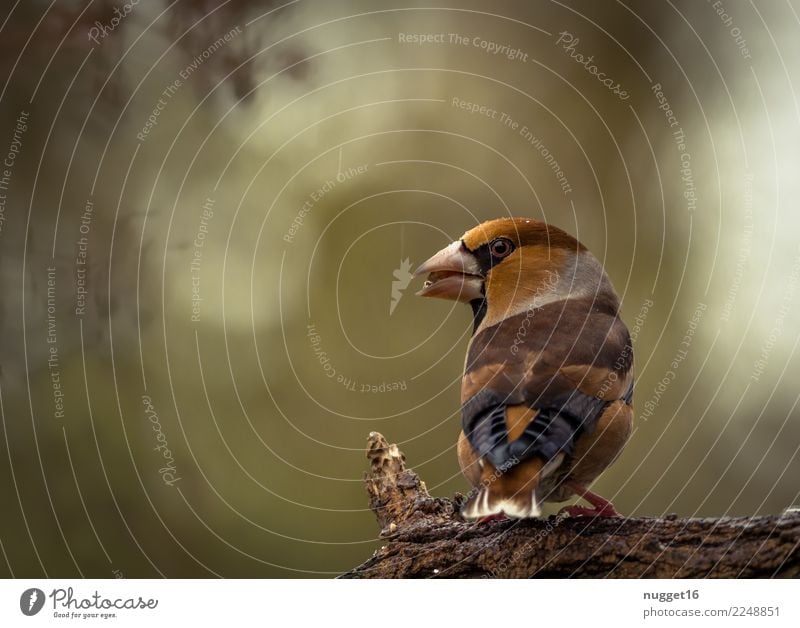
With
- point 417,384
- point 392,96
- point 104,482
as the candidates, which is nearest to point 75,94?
point 392,96

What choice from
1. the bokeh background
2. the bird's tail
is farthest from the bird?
the bokeh background

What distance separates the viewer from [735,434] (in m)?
2.89

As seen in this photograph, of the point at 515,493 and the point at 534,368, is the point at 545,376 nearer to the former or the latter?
the point at 534,368

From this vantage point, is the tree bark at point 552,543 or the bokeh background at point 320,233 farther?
the bokeh background at point 320,233

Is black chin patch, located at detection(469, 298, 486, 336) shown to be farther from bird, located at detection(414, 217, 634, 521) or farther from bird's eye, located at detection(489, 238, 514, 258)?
bird's eye, located at detection(489, 238, 514, 258)

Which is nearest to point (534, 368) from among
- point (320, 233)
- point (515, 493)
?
point (515, 493)

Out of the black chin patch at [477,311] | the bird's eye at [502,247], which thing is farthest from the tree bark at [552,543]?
the bird's eye at [502,247]

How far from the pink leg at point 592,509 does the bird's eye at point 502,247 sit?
69 cm

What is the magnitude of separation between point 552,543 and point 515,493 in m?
0.35

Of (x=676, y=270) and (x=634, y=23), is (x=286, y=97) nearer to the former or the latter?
(x=634, y=23)

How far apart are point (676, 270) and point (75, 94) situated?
204 cm

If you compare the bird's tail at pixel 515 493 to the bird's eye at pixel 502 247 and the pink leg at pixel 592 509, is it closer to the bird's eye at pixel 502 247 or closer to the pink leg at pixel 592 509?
the pink leg at pixel 592 509

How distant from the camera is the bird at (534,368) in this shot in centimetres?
202

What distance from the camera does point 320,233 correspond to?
2.92 meters
